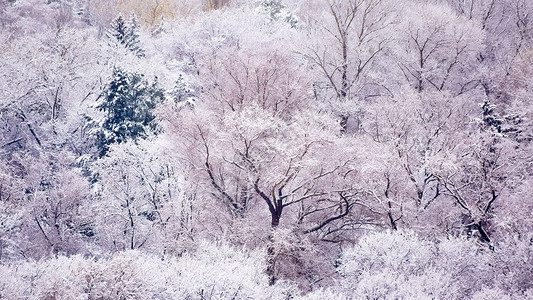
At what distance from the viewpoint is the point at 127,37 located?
125ft

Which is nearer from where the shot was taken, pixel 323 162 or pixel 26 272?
pixel 26 272

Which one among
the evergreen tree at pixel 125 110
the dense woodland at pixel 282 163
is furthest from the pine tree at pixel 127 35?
the evergreen tree at pixel 125 110

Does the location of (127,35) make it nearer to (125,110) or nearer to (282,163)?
(125,110)

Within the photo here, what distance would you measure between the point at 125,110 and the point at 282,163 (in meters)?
13.0

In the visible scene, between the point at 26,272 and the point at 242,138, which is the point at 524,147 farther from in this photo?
the point at 26,272

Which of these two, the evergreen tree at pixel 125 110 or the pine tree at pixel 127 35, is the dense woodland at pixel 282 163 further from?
the pine tree at pixel 127 35

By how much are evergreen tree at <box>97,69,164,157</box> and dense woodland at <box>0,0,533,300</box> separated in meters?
0.13

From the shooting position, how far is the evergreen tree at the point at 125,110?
87.4 ft

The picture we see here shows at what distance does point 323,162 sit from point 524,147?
9119mm

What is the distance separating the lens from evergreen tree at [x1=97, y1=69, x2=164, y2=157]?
87.4 ft

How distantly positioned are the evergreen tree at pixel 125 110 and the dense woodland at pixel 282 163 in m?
0.13

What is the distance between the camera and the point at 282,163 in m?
19.1

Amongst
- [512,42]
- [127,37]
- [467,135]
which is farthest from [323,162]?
[127,37]

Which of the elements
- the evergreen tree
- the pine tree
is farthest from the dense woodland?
the pine tree
